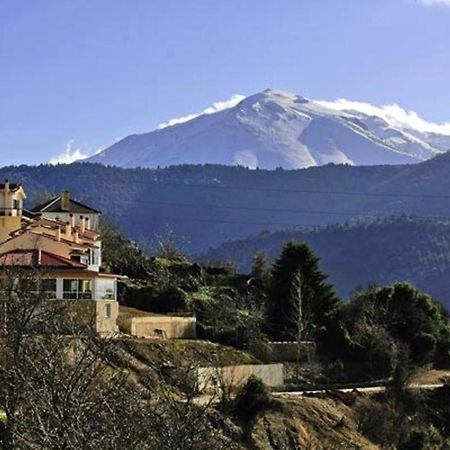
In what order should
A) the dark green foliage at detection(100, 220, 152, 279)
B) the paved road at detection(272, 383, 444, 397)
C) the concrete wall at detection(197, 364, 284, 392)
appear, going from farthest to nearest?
the dark green foliage at detection(100, 220, 152, 279)
the paved road at detection(272, 383, 444, 397)
the concrete wall at detection(197, 364, 284, 392)

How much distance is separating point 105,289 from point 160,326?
11.4 feet

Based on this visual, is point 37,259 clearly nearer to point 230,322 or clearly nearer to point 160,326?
point 160,326

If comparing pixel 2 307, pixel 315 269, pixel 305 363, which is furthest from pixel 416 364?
pixel 2 307

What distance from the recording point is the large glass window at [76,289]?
131 feet

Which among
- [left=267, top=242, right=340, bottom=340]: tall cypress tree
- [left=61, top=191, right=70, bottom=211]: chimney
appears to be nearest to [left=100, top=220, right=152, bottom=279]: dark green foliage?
[left=61, top=191, right=70, bottom=211]: chimney

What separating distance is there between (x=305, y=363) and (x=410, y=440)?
1078cm

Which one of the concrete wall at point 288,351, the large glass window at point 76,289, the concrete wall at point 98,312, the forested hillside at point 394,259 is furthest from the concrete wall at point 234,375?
the forested hillside at point 394,259

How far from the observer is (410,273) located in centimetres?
17475

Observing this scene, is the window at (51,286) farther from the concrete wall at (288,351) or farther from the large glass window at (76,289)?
the concrete wall at (288,351)

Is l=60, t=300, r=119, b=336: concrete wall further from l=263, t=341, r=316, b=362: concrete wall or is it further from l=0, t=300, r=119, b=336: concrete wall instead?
l=263, t=341, r=316, b=362: concrete wall

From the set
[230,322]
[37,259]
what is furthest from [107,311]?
[230,322]

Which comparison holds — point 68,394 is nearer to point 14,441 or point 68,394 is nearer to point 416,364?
point 14,441

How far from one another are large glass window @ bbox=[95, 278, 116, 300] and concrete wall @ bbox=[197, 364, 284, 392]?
6.56 meters

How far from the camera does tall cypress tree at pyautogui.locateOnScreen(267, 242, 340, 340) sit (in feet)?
162
